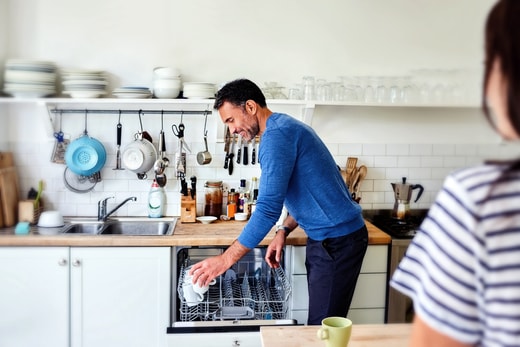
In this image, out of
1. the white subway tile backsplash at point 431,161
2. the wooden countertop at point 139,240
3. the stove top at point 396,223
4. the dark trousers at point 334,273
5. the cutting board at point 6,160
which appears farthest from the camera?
the white subway tile backsplash at point 431,161

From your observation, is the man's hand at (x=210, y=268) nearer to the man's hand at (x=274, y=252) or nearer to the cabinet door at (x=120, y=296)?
the man's hand at (x=274, y=252)

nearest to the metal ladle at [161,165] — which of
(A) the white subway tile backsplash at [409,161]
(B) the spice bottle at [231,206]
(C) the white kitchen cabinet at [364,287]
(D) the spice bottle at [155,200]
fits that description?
(D) the spice bottle at [155,200]

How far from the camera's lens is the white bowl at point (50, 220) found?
312 cm

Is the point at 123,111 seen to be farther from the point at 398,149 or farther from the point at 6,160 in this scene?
the point at 398,149

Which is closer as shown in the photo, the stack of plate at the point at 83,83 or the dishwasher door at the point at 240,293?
the dishwasher door at the point at 240,293

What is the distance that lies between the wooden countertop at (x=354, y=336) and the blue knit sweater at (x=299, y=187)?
0.73 metres

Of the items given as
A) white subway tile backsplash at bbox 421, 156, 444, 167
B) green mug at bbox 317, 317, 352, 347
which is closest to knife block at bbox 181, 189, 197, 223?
white subway tile backsplash at bbox 421, 156, 444, 167

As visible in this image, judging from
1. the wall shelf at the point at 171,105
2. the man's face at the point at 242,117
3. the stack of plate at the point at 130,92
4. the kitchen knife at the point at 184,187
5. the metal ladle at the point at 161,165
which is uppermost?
the stack of plate at the point at 130,92

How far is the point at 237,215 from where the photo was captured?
3324 millimetres

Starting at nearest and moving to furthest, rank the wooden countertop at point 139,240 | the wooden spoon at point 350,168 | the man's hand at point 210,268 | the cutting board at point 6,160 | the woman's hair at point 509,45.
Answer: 1. the woman's hair at point 509,45
2. the man's hand at point 210,268
3. the wooden countertop at point 139,240
4. the cutting board at point 6,160
5. the wooden spoon at point 350,168

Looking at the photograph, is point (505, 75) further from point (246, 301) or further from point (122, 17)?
point (122, 17)

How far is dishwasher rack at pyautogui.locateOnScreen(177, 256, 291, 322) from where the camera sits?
2.44m

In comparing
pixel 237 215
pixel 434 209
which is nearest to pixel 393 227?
pixel 237 215

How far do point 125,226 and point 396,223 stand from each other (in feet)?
5.24
